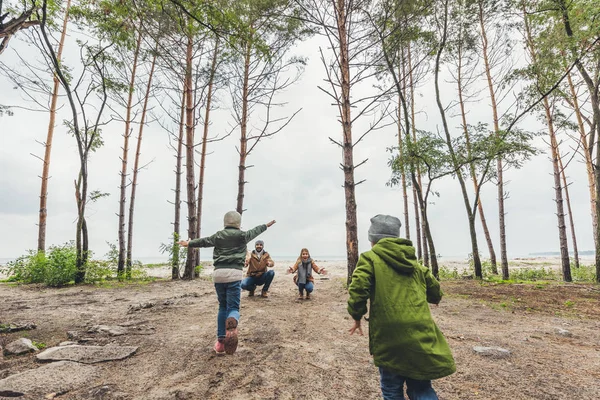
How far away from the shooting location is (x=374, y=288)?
7.36ft

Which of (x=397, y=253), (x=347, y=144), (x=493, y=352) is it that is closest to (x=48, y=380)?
(x=397, y=253)

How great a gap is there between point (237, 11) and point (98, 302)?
1012 cm

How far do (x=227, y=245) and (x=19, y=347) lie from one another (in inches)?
115

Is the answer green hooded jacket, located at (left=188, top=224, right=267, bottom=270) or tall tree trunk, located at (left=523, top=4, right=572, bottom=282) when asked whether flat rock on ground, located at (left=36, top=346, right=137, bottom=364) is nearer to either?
green hooded jacket, located at (left=188, top=224, right=267, bottom=270)

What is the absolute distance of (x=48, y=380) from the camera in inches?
110

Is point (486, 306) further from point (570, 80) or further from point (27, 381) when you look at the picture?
point (570, 80)

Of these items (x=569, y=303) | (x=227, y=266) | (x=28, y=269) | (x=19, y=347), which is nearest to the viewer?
(x=19, y=347)

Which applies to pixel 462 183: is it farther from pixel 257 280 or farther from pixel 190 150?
pixel 190 150

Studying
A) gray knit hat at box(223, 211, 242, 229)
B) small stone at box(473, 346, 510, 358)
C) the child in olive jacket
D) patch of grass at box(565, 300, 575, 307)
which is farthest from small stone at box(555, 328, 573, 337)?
gray knit hat at box(223, 211, 242, 229)

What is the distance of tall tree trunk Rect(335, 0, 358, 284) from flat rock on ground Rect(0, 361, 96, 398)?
6681mm

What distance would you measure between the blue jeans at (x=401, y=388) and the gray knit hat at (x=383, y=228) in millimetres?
1049

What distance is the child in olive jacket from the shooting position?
12.6 ft

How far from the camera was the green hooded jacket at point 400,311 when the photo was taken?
196 cm

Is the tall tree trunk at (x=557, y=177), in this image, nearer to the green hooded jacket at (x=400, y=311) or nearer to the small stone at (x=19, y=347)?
the green hooded jacket at (x=400, y=311)
